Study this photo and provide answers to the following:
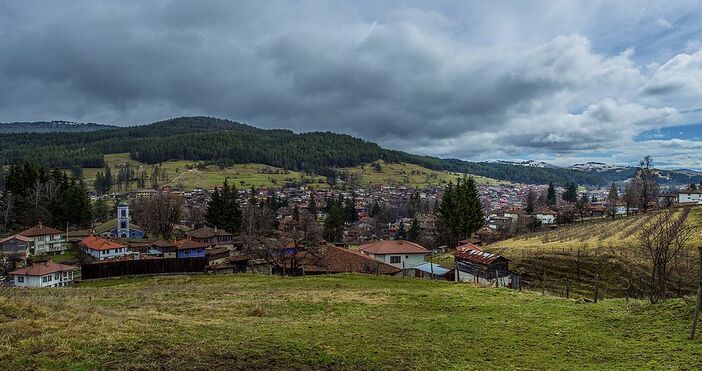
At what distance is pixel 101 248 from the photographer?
58.3 meters

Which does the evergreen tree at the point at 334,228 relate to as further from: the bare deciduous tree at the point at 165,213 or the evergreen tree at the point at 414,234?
the bare deciduous tree at the point at 165,213

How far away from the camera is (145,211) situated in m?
90.5

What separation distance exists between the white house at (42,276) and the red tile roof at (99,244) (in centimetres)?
1397

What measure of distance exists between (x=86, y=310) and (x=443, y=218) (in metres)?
64.6

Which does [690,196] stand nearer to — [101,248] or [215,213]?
[215,213]

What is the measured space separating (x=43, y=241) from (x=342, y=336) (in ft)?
213

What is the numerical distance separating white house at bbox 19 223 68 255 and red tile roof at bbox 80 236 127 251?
355 centimetres

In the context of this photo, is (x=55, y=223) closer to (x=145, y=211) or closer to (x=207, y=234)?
(x=145, y=211)

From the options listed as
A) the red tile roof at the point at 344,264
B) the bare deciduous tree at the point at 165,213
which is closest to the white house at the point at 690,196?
the red tile roof at the point at 344,264

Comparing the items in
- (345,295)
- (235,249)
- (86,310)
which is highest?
(86,310)

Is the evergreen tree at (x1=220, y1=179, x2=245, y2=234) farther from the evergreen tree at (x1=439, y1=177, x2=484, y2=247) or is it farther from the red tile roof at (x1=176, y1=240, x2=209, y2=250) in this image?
the evergreen tree at (x1=439, y1=177, x2=484, y2=247)

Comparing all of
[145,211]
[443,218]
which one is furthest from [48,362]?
[145,211]

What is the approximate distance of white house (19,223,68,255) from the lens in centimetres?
5872

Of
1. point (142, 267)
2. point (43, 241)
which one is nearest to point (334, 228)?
point (142, 267)
